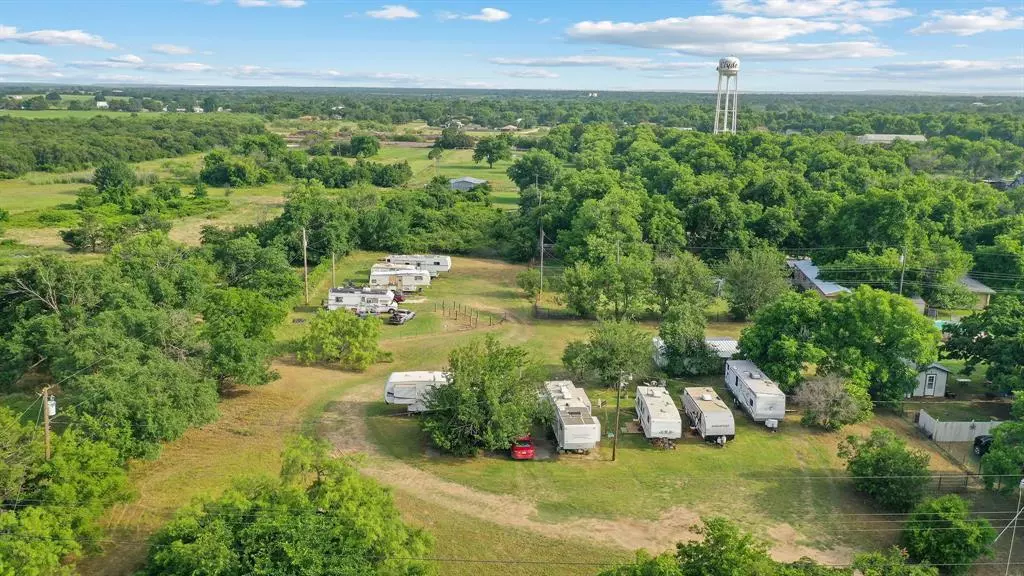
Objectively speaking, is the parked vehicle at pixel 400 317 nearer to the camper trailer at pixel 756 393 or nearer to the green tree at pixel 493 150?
the camper trailer at pixel 756 393

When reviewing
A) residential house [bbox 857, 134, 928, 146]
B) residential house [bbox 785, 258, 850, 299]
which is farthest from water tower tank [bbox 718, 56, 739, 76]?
residential house [bbox 785, 258, 850, 299]

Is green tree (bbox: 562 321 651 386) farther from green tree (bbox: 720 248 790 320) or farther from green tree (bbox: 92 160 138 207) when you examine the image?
green tree (bbox: 92 160 138 207)

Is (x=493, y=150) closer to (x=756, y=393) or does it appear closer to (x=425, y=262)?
(x=425, y=262)

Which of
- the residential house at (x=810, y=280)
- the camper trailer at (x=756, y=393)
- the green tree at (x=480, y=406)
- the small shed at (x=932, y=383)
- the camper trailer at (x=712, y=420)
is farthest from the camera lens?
the residential house at (x=810, y=280)

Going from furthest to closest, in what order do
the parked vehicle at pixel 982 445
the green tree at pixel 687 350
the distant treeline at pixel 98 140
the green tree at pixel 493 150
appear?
the green tree at pixel 493 150 → the distant treeline at pixel 98 140 → the green tree at pixel 687 350 → the parked vehicle at pixel 982 445

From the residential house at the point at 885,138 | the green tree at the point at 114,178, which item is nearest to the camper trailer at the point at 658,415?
the green tree at the point at 114,178

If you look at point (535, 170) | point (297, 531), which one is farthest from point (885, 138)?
point (297, 531)

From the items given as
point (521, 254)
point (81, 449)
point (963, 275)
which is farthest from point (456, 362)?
point (963, 275)

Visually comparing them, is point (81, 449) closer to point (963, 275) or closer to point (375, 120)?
point (963, 275)
